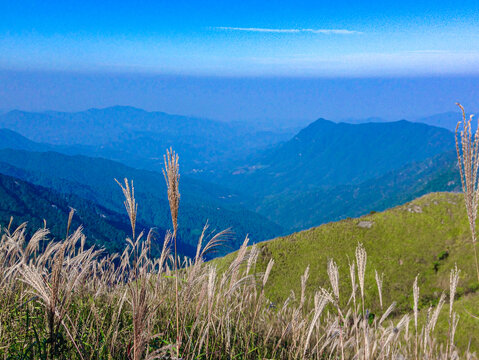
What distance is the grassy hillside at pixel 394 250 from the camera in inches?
1121

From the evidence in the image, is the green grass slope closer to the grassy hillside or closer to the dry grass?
the grassy hillside

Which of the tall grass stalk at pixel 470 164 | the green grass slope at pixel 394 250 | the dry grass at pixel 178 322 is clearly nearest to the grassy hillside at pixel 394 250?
the green grass slope at pixel 394 250

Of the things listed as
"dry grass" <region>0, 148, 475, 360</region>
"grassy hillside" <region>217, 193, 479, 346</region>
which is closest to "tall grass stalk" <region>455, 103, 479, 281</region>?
"dry grass" <region>0, 148, 475, 360</region>

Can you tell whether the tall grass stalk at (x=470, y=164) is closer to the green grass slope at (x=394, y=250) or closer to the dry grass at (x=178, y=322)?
the dry grass at (x=178, y=322)

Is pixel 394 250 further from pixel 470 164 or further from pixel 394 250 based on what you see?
pixel 470 164

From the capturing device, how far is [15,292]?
414 cm

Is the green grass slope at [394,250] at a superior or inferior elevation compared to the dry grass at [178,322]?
inferior

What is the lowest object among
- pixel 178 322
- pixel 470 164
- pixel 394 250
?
pixel 394 250

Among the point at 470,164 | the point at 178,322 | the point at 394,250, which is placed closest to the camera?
the point at 470,164

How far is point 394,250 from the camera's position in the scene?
107 ft

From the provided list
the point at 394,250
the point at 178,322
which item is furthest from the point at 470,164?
the point at 394,250

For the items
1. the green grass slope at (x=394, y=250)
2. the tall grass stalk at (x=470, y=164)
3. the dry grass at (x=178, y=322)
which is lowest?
the green grass slope at (x=394, y=250)

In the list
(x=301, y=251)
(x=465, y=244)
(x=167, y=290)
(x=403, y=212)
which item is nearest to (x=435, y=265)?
(x=465, y=244)

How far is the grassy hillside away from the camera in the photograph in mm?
28469
